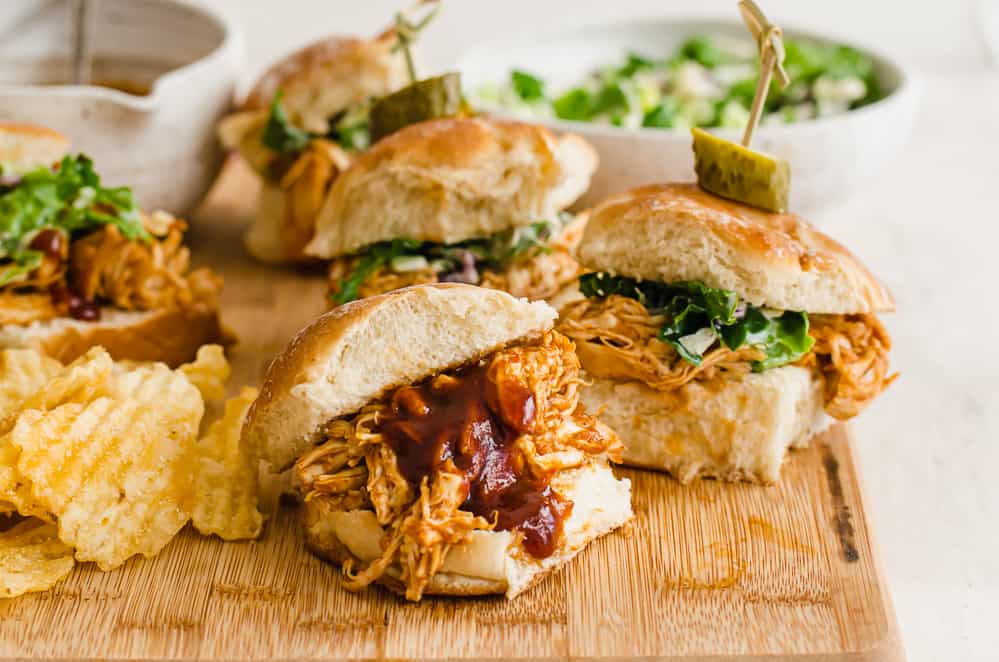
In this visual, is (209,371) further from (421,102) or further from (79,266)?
(421,102)

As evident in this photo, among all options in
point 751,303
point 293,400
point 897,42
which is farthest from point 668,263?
point 897,42

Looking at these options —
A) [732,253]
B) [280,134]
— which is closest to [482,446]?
[732,253]

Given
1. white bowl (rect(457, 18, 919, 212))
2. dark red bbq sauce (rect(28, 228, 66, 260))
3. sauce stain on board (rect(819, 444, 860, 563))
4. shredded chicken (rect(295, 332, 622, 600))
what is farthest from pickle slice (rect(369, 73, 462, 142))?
sauce stain on board (rect(819, 444, 860, 563))

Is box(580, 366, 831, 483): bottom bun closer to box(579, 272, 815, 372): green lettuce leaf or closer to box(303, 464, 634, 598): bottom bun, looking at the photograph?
box(579, 272, 815, 372): green lettuce leaf

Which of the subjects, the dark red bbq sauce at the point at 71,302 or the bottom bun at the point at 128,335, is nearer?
the bottom bun at the point at 128,335

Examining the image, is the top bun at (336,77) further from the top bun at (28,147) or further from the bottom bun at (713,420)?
the bottom bun at (713,420)

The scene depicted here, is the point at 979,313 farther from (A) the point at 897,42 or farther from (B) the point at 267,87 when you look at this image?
(A) the point at 897,42

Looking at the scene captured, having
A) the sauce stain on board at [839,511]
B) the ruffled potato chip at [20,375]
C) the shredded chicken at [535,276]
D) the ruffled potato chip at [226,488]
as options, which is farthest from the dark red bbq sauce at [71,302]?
the sauce stain on board at [839,511]

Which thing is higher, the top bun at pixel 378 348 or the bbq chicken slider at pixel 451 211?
the top bun at pixel 378 348
